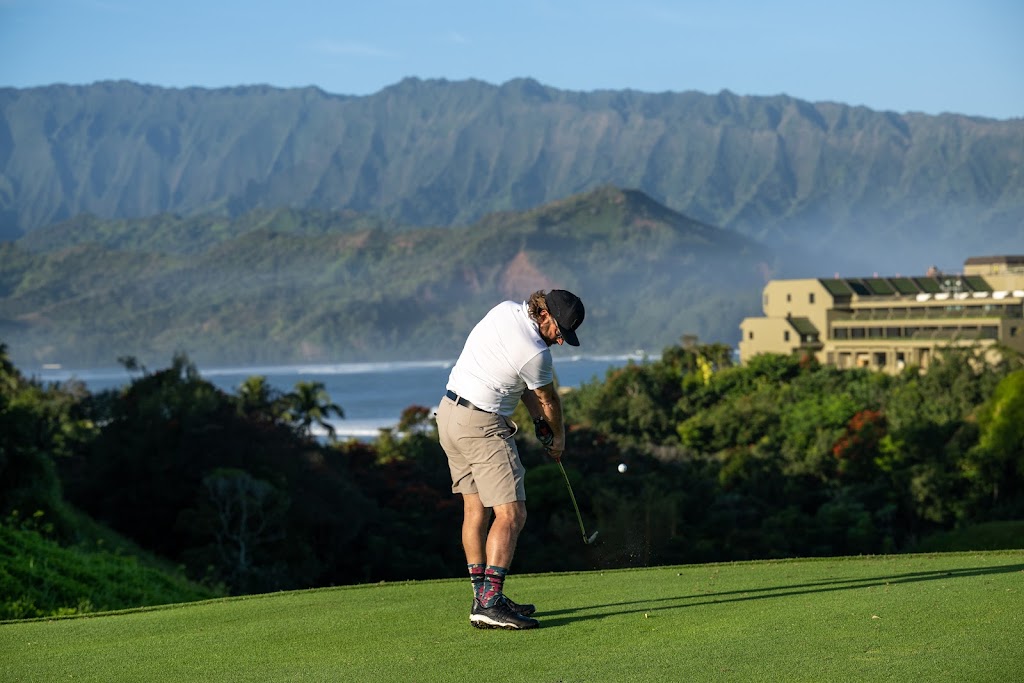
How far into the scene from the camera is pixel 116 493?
37.1 meters

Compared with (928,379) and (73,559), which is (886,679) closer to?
(73,559)

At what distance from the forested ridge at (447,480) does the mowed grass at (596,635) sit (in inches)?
221

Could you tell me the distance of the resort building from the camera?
7519 centimetres

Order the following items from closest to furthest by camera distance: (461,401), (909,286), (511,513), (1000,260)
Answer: (511,513)
(461,401)
(909,286)
(1000,260)

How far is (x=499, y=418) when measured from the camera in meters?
8.43

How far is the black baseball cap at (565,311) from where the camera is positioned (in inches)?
322

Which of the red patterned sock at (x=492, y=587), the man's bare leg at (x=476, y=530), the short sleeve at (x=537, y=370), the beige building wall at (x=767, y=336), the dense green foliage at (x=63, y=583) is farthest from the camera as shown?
the beige building wall at (x=767, y=336)

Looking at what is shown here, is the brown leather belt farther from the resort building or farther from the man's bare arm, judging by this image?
the resort building

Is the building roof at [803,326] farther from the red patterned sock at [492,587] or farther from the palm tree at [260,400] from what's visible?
the red patterned sock at [492,587]

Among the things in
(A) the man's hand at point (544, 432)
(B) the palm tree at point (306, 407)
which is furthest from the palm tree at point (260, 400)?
(A) the man's hand at point (544, 432)

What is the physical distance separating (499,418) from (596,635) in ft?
4.78

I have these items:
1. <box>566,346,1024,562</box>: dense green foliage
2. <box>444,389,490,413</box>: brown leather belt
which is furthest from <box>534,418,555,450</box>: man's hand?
<box>566,346,1024,562</box>: dense green foliage

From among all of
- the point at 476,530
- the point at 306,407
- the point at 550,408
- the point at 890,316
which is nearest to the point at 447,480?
the point at 306,407

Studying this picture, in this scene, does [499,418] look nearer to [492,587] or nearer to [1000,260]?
[492,587]
